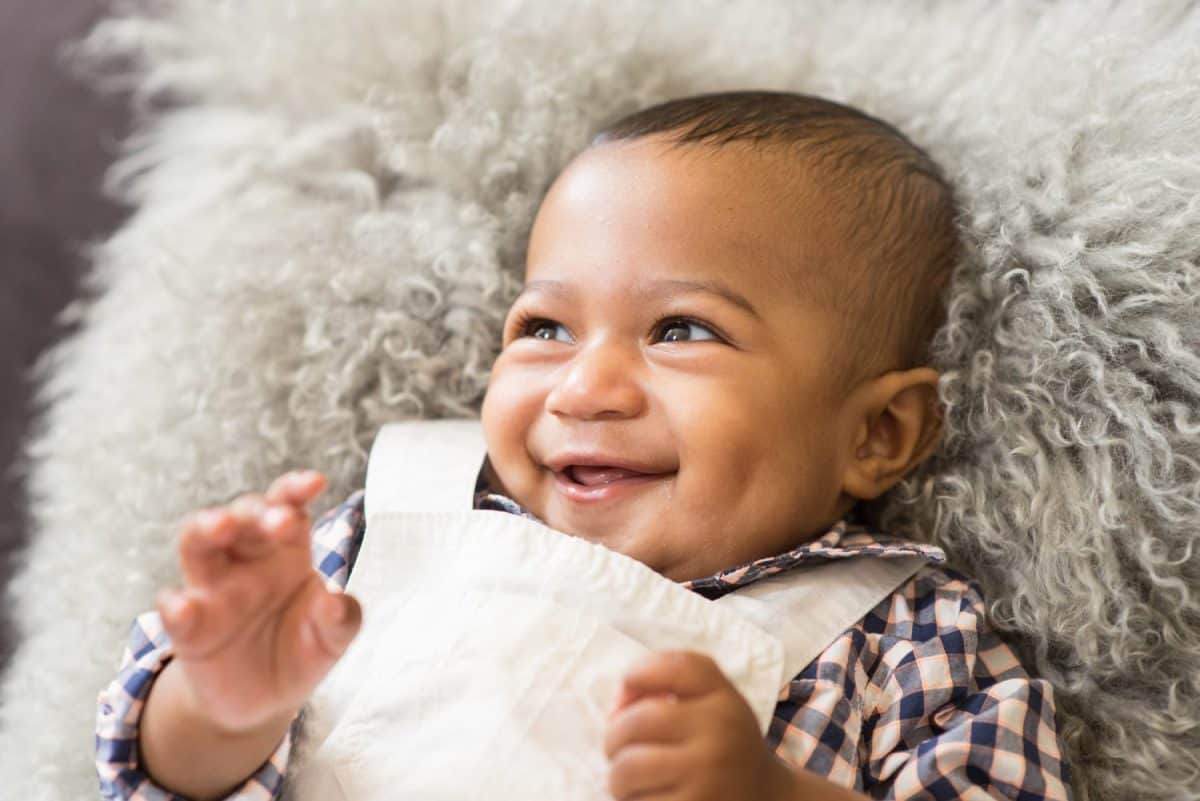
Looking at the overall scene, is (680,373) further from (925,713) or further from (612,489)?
(925,713)

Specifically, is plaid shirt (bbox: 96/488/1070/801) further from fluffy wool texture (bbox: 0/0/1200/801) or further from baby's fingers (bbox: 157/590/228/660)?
baby's fingers (bbox: 157/590/228/660)

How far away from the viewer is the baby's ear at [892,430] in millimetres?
1132

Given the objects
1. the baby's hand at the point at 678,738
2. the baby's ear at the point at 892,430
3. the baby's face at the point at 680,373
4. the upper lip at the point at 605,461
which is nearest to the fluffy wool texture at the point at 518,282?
the baby's ear at the point at 892,430

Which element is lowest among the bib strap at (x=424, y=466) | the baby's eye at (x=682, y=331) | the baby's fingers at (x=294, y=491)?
the bib strap at (x=424, y=466)

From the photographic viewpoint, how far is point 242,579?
0.80 metres

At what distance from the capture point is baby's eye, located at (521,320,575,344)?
1.15 m

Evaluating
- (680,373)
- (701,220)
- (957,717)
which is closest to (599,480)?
(680,373)

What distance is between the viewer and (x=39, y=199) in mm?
1556

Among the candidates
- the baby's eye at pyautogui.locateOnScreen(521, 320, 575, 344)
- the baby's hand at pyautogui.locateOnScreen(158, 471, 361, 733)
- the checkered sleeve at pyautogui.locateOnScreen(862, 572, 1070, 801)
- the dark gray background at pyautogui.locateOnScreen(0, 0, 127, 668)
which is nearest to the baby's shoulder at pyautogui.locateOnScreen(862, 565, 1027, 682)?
the checkered sleeve at pyautogui.locateOnScreen(862, 572, 1070, 801)

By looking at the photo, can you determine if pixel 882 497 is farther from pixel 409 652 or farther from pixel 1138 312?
pixel 409 652

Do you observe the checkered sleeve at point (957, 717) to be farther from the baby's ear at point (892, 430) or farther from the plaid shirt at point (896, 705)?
the baby's ear at point (892, 430)

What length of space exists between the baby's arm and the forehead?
1.29 feet

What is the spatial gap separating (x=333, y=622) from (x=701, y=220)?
0.48m

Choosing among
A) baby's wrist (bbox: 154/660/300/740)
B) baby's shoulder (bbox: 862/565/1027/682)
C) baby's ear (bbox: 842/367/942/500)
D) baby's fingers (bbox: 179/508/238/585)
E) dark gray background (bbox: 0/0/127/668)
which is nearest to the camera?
baby's fingers (bbox: 179/508/238/585)
